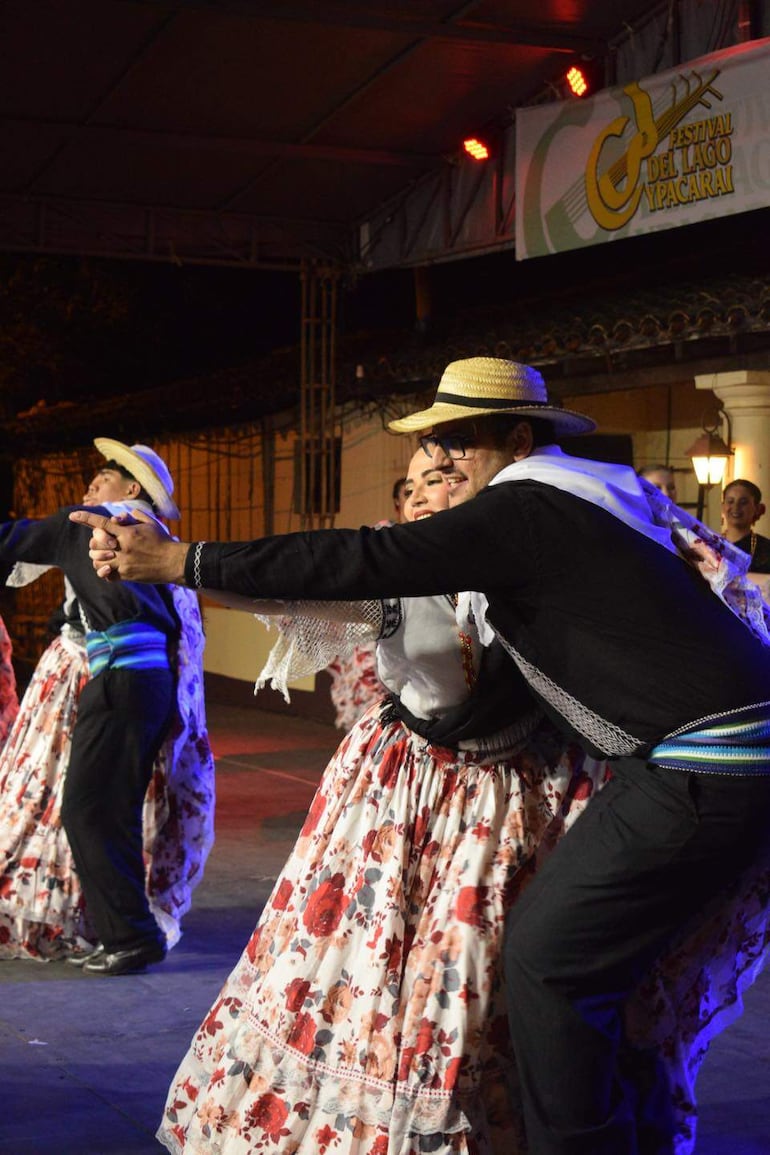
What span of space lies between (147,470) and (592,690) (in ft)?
10.6

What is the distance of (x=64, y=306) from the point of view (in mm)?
20703

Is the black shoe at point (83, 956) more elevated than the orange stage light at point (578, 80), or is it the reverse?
the orange stage light at point (578, 80)

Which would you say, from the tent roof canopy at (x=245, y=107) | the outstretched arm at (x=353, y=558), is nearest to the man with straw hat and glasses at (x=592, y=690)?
the outstretched arm at (x=353, y=558)

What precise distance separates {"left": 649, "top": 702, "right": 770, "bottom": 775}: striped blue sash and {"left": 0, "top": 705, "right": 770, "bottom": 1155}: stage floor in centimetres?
155

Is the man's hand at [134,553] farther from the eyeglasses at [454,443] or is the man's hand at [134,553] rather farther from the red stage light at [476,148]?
the red stage light at [476,148]

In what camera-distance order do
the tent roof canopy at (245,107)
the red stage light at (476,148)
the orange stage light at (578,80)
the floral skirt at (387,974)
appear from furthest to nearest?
the red stage light at (476,148) → the orange stage light at (578,80) → the tent roof canopy at (245,107) → the floral skirt at (387,974)

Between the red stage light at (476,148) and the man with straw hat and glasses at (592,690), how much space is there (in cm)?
925

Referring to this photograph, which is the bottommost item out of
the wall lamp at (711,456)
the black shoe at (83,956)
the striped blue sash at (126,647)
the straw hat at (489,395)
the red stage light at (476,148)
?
the black shoe at (83,956)

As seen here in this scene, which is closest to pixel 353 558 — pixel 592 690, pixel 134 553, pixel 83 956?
pixel 134 553

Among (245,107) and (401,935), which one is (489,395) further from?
(245,107)

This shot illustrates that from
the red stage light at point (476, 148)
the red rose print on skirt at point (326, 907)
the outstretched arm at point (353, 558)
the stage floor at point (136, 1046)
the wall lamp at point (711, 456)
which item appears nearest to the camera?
the outstretched arm at point (353, 558)

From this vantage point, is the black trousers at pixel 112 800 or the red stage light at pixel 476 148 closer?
the black trousers at pixel 112 800

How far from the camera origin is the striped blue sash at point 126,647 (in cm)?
598

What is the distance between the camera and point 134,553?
3.02 m
